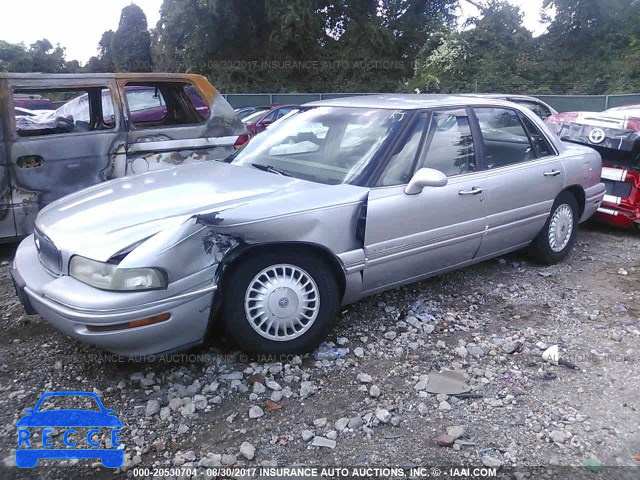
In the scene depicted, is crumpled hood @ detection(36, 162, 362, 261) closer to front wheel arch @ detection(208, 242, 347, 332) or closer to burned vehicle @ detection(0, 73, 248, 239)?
front wheel arch @ detection(208, 242, 347, 332)

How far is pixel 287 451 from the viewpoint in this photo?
102 inches

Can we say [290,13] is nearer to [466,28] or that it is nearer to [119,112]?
[466,28]

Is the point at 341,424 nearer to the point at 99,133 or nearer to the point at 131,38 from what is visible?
the point at 99,133

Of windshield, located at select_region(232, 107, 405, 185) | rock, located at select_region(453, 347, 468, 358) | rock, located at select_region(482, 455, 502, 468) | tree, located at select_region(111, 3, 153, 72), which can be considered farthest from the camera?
tree, located at select_region(111, 3, 153, 72)

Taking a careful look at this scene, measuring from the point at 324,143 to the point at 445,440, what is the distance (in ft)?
7.31

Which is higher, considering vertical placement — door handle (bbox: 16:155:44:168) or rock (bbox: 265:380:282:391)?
door handle (bbox: 16:155:44:168)

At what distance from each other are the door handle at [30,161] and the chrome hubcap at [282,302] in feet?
10.4

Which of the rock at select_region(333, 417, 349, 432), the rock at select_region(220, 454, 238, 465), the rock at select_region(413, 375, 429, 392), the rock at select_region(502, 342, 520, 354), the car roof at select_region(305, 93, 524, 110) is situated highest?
the car roof at select_region(305, 93, 524, 110)

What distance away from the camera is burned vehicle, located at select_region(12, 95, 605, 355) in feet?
9.31

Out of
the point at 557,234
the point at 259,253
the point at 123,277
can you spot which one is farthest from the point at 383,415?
the point at 557,234

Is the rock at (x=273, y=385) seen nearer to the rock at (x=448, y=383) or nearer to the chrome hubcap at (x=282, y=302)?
the chrome hubcap at (x=282, y=302)

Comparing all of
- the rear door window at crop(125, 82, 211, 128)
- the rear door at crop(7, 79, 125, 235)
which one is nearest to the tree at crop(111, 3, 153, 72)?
the rear door window at crop(125, 82, 211, 128)

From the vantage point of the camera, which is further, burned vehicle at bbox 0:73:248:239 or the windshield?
burned vehicle at bbox 0:73:248:239

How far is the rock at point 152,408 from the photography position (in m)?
A: 2.86
